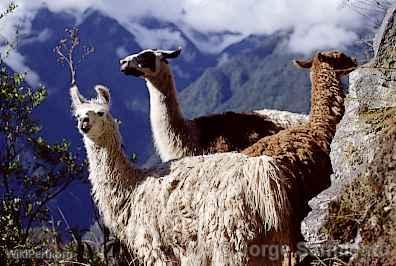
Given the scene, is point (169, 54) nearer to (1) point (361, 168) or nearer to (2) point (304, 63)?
(2) point (304, 63)

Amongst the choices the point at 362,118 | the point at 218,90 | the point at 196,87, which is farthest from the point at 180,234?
the point at 218,90

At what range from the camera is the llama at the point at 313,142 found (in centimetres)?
558

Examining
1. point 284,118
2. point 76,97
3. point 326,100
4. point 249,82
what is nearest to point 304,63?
point 326,100

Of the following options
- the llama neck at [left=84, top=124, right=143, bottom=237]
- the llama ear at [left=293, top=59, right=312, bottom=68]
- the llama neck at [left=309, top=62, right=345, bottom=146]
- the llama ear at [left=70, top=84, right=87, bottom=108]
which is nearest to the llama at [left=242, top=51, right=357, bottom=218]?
the llama neck at [left=309, top=62, right=345, bottom=146]

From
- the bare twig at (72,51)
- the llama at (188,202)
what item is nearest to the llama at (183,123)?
the bare twig at (72,51)

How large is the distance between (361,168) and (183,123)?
5.27 m

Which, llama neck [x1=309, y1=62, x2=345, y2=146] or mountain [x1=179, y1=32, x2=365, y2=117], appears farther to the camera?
mountain [x1=179, y1=32, x2=365, y2=117]

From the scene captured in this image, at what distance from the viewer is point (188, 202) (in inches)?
212

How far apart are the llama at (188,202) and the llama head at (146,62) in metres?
2.90

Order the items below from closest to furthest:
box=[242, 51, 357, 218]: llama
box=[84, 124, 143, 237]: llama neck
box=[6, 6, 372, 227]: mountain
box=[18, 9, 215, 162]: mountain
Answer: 1. box=[242, 51, 357, 218]: llama
2. box=[84, 124, 143, 237]: llama neck
3. box=[18, 9, 215, 162]: mountain
4. box=[6, 6, 372, 227]: mountain

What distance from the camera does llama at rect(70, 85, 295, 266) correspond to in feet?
16.8

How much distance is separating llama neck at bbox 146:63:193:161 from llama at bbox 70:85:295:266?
255 cm

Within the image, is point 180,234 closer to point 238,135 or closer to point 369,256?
point 369,256

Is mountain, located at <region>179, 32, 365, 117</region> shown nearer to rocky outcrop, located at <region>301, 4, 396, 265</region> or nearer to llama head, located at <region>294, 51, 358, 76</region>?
llama head, located at <region>294, 51, 358, 76</region>
